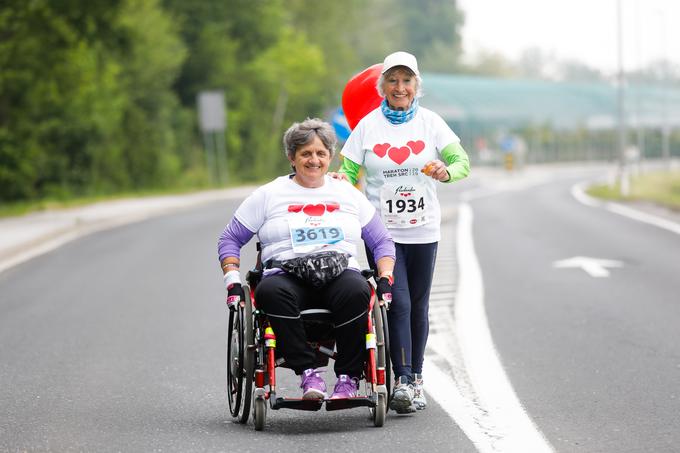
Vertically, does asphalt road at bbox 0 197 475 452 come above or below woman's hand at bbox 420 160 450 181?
below

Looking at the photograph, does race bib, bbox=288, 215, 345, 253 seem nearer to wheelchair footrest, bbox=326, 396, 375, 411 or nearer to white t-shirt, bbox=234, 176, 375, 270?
white t-shirt, bbox=234, 176, 375, 270

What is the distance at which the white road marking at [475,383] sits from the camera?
20.0 feet

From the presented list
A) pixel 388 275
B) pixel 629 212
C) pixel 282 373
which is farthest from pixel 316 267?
pixel 629 212

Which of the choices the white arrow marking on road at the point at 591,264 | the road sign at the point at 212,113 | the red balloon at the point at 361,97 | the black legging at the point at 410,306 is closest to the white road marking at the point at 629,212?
the white arrow marking on road at the point at 591,264

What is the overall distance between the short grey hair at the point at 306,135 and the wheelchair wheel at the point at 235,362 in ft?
2.78

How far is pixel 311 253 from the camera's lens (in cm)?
650

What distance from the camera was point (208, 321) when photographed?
11.0 meters

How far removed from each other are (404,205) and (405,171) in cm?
18

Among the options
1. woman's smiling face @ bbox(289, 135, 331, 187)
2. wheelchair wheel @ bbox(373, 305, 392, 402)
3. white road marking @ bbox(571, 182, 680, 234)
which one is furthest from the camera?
white road marking @ bbox(571, 182, 680, 234)

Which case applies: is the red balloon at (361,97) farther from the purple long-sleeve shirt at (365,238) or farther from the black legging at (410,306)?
the purple long-sleeve shirt at (365,238)

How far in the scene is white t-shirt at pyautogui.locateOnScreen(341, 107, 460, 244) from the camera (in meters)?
7.02

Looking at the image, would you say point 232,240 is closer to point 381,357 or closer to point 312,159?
point 312,159

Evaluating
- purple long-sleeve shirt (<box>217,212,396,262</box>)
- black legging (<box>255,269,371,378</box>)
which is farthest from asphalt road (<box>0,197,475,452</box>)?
purple long-sleeve shirt (<box>217,212,396,262</box>)

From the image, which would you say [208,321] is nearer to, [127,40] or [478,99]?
[127,40]
